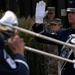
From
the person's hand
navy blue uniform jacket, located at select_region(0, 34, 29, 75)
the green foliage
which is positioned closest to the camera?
navy blue uniform jacket, located at select_region(0, 34, 29, 75)

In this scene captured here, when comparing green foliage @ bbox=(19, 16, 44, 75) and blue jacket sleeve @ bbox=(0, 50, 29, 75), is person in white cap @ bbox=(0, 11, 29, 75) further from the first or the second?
green foliage @ bbox=(19, 16, 44, 75)

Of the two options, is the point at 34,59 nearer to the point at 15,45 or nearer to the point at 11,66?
the point at 15,45

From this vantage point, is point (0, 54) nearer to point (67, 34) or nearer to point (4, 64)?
Answer: point (4, 64)

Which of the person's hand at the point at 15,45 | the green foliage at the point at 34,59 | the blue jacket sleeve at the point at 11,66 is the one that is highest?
the person's hand at the point at 15,45

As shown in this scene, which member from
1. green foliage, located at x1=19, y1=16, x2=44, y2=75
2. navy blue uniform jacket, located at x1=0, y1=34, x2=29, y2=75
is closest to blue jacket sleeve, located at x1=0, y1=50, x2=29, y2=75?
navy blue uniform jacket, located at x1=0, y1=34, x2=29, y2=75

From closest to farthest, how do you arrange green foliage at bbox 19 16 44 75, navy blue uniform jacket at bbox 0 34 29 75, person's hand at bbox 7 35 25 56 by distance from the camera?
navy blue uniform jacket at bbox 0 34 29 75, person's hand at bbox 7 35 25 56, green foliage at bbox 19 16 44 75

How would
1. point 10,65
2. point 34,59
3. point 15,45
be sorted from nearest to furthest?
point 10,65
point 15,45
point 34,59

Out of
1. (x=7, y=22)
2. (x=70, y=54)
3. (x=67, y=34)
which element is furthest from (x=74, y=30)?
(x=7, y=22)

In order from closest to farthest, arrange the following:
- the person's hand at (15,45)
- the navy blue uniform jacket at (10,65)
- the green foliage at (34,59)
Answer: the navy blue uniform jacket at (10,65) < the person's hand at (15,45) < the green foliage at (34,59)

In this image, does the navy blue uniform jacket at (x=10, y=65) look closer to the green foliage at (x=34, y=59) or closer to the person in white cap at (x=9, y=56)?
the person in white cap at (x=9, y=56)

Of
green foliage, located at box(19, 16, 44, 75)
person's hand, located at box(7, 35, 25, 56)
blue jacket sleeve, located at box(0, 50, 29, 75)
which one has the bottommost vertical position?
green foliage, located at box(19, 16, 44, 75)

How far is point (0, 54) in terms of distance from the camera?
99.0 inches

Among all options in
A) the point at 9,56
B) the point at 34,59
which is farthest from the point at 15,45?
the point at 34,59

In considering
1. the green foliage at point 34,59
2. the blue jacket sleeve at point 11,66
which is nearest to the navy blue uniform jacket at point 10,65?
the blue jacket sleeve at point 11,66
